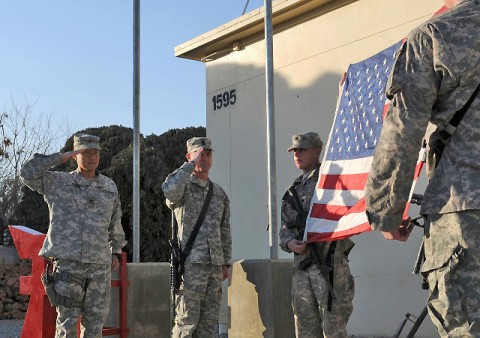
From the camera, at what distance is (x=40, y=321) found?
634 centimetres

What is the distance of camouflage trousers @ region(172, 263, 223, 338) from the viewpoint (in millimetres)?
5922

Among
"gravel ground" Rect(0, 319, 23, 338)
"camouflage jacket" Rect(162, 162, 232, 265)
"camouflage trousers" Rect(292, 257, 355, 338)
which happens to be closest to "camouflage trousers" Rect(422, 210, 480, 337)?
"camouflage trousers" Rect(292, 257, 355, 338)

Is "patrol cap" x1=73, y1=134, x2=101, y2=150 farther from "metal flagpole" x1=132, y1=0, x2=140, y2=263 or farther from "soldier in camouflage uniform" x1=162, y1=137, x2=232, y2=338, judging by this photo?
"metal flagpole" x1=132, y1=0, x2=140, y2=263

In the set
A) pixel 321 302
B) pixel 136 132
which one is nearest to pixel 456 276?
pixel 321 302

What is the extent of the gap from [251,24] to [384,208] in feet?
23.9

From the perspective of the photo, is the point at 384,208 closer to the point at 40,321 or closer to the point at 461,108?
the point at 461,108

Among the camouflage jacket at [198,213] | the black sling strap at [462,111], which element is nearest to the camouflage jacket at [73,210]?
the camouflage jacket at [198,213]

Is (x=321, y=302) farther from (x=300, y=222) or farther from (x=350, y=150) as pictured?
(x=350, y=150)

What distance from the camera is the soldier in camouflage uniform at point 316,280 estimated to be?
16.4 feet

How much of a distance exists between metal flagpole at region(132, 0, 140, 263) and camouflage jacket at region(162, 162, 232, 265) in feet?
3.83

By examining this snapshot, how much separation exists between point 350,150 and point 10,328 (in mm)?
9515

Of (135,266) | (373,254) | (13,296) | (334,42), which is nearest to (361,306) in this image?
(373,254)

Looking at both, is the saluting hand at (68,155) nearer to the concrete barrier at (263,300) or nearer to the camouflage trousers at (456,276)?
the concrete barrier at (263,300)

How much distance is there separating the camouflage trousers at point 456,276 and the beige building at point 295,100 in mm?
4711
